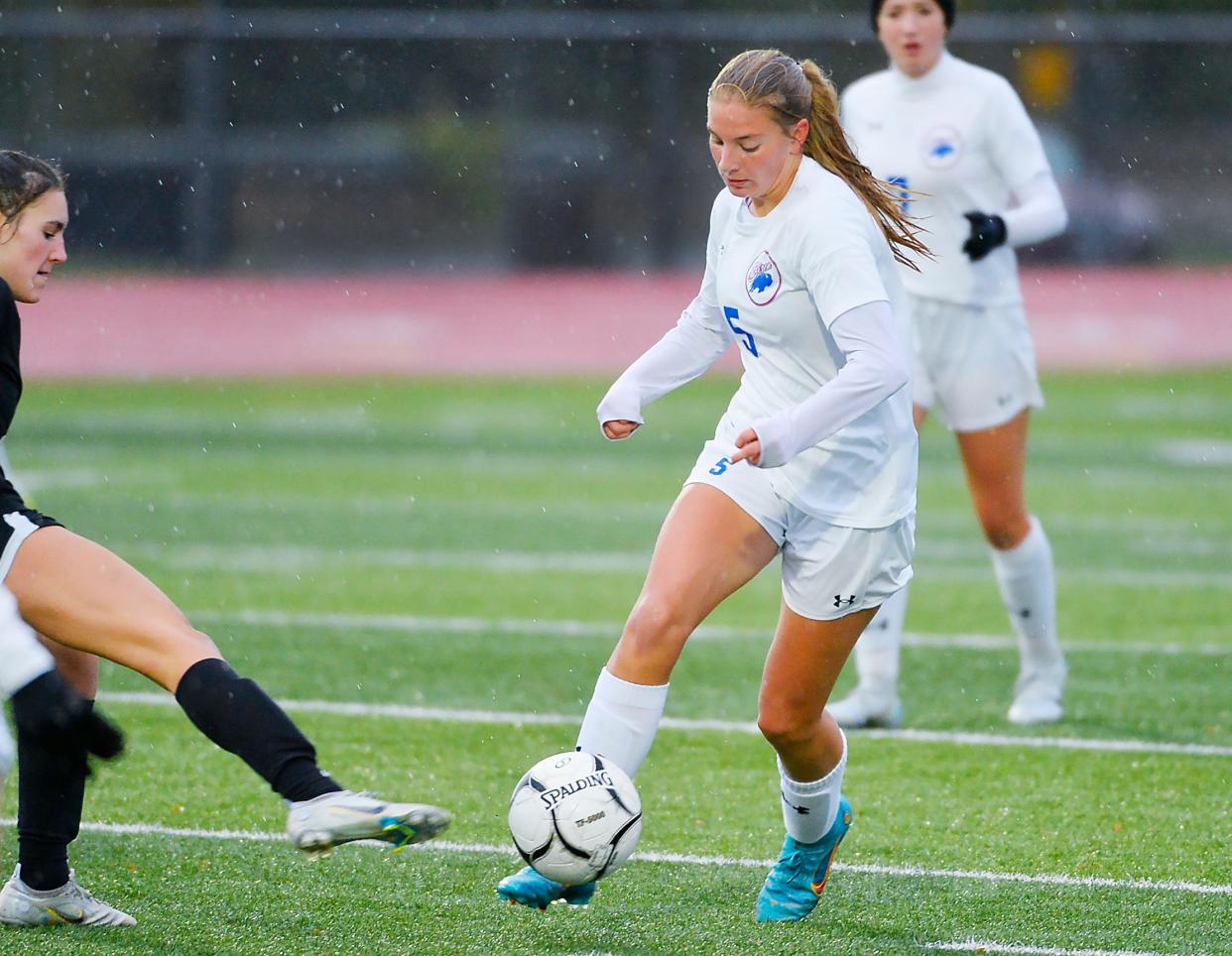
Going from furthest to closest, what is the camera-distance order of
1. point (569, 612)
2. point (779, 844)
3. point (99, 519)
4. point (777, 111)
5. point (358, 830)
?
point (99, 519) < point (569, 612) < point (779, 844) < point (777, 111) < point (358, 830)

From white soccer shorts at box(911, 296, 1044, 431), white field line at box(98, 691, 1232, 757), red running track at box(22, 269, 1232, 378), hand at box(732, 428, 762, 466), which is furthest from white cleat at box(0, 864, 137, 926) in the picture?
red running track at box(22, 269, 1232, 378)

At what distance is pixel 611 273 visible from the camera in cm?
2103

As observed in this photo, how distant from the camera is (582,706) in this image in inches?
260

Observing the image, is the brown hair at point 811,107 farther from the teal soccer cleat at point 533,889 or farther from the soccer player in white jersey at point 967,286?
the soccer player in white jersey at point 967,286

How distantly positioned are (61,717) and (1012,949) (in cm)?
211

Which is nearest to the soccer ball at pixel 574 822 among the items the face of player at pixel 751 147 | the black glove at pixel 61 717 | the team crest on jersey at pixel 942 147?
the black glove at pixel 61 717

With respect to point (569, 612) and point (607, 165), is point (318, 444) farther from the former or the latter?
point (607, 165)

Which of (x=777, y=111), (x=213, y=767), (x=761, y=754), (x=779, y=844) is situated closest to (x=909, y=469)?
(x=777, y=111)

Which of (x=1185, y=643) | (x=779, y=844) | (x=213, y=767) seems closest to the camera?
(x=779, y=844)

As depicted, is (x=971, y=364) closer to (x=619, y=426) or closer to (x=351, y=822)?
(x=619, y=426)

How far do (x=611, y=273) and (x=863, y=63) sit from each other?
378 cm

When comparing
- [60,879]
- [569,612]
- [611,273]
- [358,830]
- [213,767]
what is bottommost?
[611,273]

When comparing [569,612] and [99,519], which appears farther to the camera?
[99,519]

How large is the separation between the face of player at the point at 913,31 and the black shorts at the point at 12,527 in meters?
3.46
